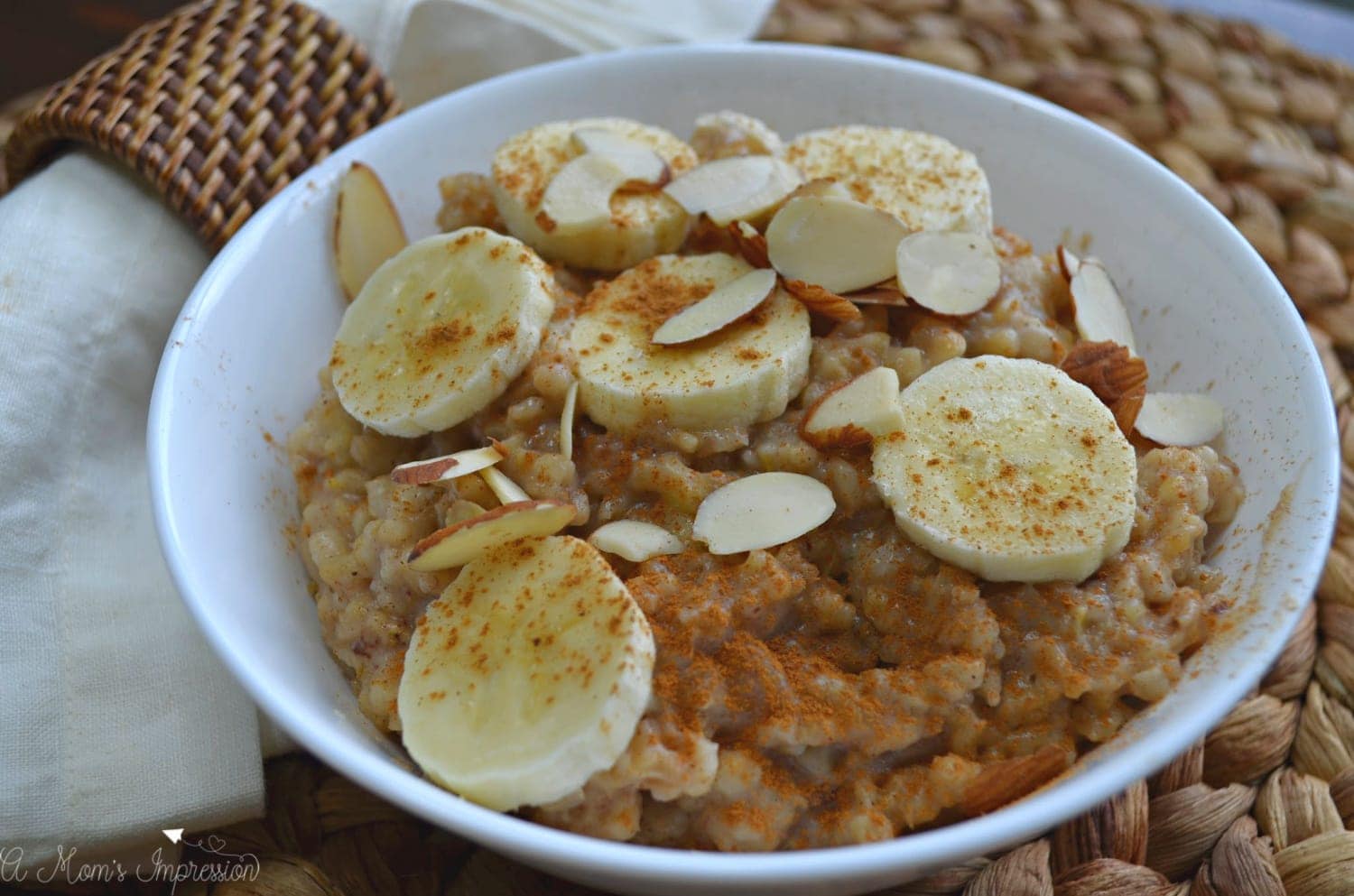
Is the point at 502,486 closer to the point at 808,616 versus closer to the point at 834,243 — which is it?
the point at 808,616

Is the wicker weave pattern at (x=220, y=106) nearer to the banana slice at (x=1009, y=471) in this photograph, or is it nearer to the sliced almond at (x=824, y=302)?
the sliced almond at (x=824, y=302)

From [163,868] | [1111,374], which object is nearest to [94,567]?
[163,868]

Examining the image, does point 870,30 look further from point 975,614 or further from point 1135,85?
point 975,614

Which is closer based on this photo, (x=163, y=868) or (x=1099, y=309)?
(x=163, y=868)

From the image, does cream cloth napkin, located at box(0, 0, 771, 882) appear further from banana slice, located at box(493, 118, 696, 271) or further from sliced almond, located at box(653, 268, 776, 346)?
sliced almond, located at box(653, 268, 776, 346)

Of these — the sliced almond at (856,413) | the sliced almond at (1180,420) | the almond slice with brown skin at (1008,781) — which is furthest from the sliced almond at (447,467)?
the sliced almond at (1180,420)

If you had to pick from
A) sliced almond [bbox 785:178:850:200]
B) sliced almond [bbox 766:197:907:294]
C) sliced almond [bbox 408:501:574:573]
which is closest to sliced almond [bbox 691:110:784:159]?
sliced almond [bbox 785:178:850:200]

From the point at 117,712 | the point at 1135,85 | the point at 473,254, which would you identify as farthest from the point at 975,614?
the point at 1135,85
